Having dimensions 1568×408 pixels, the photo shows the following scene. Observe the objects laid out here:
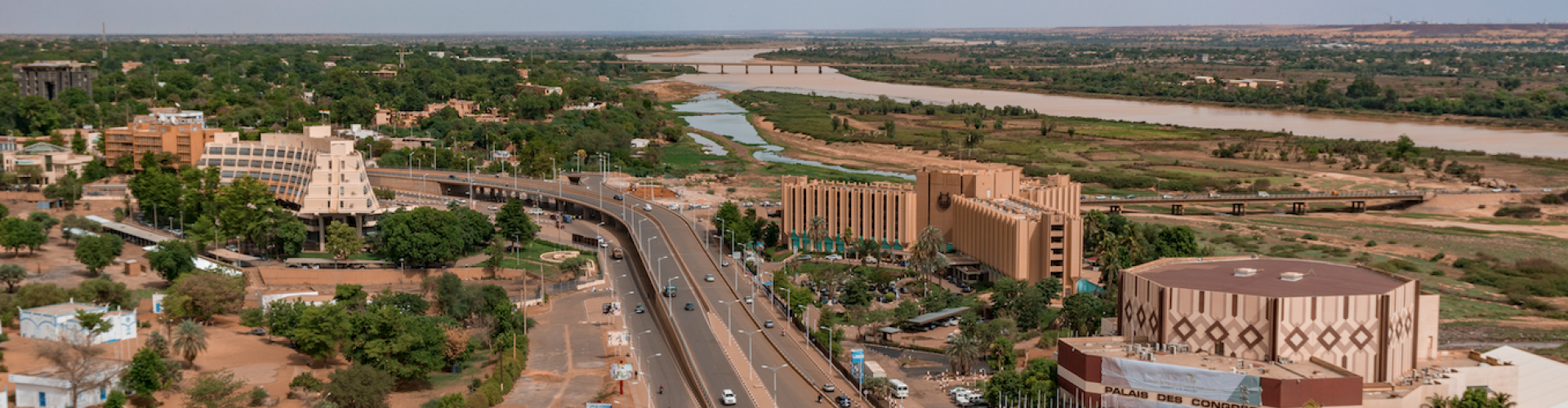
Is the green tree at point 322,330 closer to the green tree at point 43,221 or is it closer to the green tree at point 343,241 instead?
the green tree at point 343,241

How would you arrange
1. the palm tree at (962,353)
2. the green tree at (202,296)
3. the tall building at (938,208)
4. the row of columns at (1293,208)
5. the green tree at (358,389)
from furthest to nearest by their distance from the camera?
the row of columns at (1293,208) < the tall building at (938,208) < the green tree at (202,296) < the palm tree at (962,353) < the green tree at (358,389)

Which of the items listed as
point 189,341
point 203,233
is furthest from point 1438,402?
point 203,233

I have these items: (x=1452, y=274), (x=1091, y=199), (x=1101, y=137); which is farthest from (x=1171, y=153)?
(x=1452, y=274)

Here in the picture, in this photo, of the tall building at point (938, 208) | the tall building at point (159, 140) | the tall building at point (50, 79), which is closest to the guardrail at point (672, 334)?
the tall building at point (938, 208)

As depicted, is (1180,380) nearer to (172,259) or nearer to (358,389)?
(358,389)

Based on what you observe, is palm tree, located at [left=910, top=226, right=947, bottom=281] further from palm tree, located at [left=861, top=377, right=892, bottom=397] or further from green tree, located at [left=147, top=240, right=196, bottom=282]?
green tree, located at [left=147, top=240, right=196, bottom=282]
